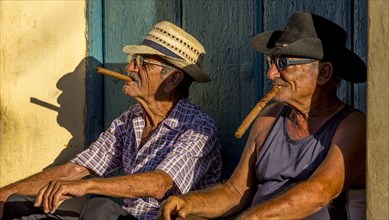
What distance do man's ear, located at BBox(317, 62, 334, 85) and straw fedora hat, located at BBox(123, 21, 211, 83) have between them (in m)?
1.00

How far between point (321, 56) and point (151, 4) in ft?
6.07

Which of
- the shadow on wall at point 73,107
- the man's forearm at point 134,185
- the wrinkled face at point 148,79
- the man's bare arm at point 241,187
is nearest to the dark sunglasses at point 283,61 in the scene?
the man's bare arm at point 241,187

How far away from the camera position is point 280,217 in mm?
4406

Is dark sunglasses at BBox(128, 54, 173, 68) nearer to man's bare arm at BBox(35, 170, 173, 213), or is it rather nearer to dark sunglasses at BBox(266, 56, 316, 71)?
man's bare arm at BBox(35, 170, 173, 213)

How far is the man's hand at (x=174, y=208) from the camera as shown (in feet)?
15.4

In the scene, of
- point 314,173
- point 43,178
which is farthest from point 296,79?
point 43,178

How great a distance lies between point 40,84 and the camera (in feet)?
22.3

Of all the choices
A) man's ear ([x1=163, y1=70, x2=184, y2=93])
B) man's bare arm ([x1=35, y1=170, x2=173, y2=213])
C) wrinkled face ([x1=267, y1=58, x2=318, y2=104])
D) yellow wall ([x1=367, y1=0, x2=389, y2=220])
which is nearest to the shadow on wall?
man's ear ([x1=163, y1=70, x2=184, y2=93])

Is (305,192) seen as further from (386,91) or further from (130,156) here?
(130,156)

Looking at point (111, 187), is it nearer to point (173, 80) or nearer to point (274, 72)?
point (173, 80)

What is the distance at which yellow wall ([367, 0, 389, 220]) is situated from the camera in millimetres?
4215

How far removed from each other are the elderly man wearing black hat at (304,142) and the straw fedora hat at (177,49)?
689mm

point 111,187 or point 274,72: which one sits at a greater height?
point 274,72

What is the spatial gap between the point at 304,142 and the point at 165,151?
3.31 ft
